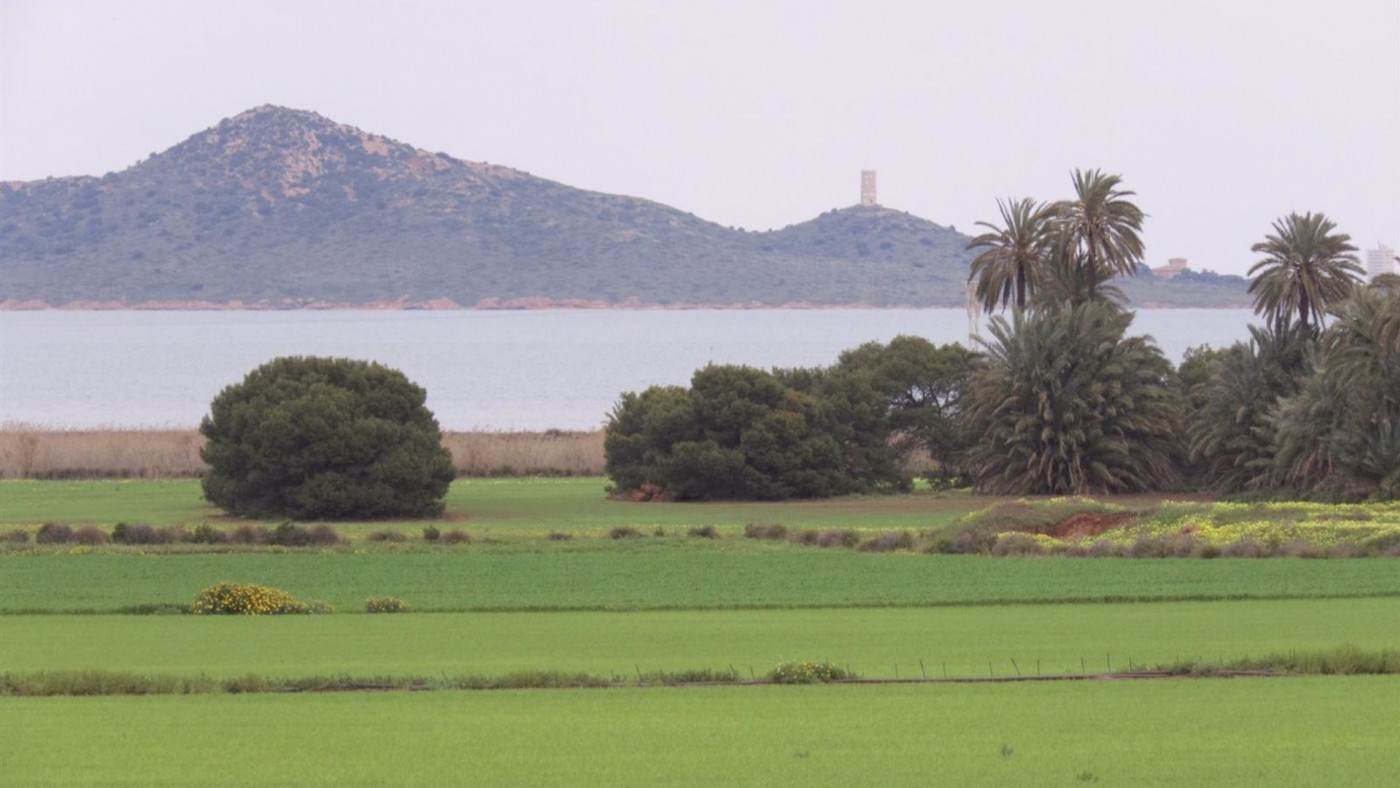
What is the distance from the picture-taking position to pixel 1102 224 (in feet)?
181

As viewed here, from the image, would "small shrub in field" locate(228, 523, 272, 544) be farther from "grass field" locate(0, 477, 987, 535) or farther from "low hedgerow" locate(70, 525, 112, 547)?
"grass field" locate(0, 477, 987, 535)

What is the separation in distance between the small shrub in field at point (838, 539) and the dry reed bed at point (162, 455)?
2787cm

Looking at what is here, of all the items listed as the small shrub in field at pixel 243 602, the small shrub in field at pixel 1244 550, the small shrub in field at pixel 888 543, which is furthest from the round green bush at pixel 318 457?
the small shrub in field at pixel 1244 550

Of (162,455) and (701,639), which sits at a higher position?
(701,639)

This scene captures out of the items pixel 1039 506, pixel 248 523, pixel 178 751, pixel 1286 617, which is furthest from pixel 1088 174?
pixel 178 751

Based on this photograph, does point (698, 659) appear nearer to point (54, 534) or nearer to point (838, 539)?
point (838, 539)

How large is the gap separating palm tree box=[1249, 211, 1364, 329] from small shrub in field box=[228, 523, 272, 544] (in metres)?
29.3

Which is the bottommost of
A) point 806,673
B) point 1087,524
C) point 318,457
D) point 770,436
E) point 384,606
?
point 1087,524

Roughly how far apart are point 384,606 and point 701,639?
584 cm

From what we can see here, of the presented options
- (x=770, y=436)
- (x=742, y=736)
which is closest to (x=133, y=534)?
(x=770, y=436)

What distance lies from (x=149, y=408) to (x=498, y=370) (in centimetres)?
4947

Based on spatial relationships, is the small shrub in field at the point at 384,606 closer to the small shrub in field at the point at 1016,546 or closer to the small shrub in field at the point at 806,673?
the small shrub in field at the point at 806,673

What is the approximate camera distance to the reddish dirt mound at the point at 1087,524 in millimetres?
38781

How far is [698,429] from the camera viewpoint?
54.6 meters
